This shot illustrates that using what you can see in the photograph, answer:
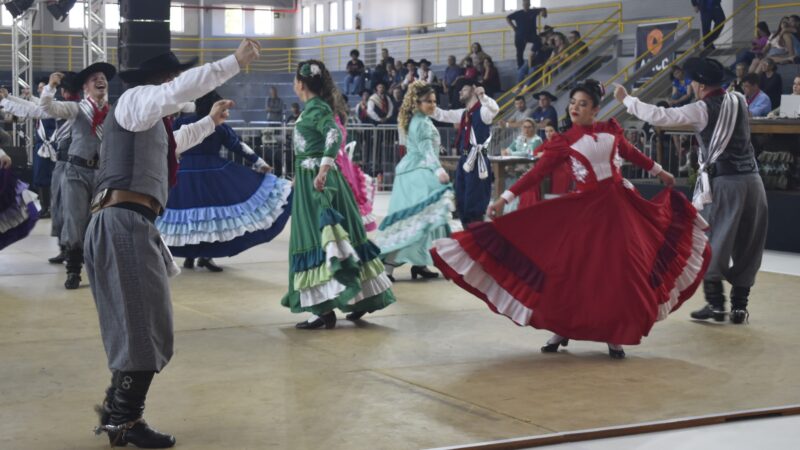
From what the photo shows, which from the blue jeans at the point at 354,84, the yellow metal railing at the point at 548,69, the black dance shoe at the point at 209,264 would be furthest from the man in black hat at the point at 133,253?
the blue jeans at the point at 354,84

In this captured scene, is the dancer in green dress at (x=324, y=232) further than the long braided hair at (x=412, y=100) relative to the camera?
No

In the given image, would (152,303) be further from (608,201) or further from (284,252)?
(284,252)

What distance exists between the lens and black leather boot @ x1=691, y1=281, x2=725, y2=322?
764cm

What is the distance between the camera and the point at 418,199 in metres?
9.52

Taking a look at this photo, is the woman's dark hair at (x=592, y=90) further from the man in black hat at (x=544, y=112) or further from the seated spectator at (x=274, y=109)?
the seated spectator at (x=274, y=109)

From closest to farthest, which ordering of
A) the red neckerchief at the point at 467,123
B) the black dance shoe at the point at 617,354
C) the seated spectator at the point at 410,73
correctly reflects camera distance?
the black dance shoe at the point at 617,354 < the red neckerchief at the point at 467,123 < the seated spectator at the point at 410,73

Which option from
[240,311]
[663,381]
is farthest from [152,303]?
[240,311]

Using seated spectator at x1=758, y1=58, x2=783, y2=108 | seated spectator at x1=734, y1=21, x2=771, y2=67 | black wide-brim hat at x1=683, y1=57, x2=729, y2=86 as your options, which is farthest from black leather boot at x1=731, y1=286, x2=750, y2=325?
seated spectator at x1=734, y1=21, x2=771, y2=67

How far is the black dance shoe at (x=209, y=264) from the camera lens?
1034 cm

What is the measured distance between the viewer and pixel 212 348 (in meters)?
6.73

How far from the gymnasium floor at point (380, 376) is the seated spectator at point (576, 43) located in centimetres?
1507

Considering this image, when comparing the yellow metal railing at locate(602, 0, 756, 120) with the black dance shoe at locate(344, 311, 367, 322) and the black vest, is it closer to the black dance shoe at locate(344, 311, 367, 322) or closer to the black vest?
the black vest

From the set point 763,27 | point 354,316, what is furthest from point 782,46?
point 354,316

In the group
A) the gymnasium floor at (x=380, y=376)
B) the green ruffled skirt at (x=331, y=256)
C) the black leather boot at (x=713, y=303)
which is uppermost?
the green ruffled skirt at (x=331, y=256)
